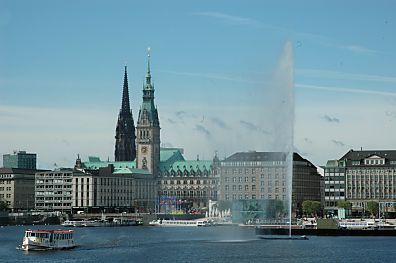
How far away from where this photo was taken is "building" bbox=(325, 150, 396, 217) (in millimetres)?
176750

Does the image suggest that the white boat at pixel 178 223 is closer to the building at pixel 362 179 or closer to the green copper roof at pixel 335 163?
the building at pixel 362 179

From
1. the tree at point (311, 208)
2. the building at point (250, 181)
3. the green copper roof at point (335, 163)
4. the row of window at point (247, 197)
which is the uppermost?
the green copper roof at point (335, 163)

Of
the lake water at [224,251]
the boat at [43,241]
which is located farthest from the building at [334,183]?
the boat at [43,241]

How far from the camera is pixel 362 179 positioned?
7018 inches

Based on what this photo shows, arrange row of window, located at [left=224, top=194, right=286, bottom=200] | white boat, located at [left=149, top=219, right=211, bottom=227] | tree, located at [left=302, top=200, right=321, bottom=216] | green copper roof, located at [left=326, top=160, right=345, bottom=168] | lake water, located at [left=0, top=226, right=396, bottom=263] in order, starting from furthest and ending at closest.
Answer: green copper roof, located at [left=326, top=160, right=345, bottom=168], white boat, located at [left=149, top=219, right=211, bottom=227], tree, located at [left=302, top=200, right=321, bottom=216], row of window, located at [left=224, top=194, right=286, bottom=200], lake water, located at [left=0, top=226, right=396, bottom=263]

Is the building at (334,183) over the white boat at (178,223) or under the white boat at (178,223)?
over

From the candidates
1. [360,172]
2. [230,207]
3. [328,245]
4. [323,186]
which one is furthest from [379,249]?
[323,186]

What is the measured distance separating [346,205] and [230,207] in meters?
20.3

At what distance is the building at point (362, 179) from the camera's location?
6959 inches

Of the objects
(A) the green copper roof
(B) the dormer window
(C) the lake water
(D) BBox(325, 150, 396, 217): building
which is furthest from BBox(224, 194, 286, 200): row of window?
(C) the lake water

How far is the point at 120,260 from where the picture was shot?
78.5 metres

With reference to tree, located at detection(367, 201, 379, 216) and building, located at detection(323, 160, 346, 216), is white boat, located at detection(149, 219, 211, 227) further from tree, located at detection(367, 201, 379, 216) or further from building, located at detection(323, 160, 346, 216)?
tree, located at detection(367, 201, 379, 216)

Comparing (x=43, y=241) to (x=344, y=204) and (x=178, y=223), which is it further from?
(x=178, y=223)

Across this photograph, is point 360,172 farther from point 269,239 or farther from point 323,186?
point 269,239
